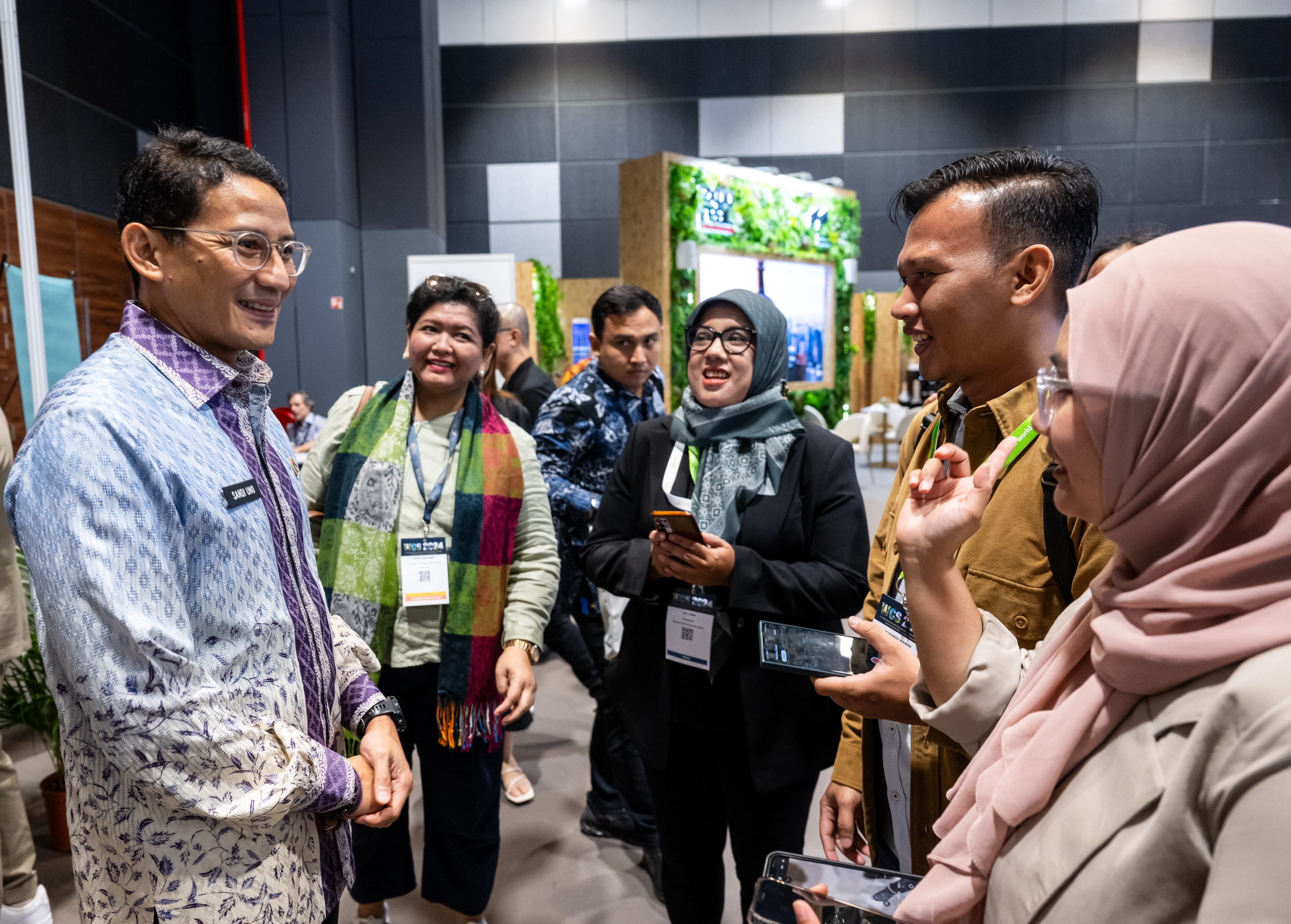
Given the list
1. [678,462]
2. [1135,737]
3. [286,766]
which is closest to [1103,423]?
[1135,737]

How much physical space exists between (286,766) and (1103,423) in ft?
3.52

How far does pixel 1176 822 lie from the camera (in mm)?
639

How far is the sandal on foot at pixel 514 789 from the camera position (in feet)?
10.3

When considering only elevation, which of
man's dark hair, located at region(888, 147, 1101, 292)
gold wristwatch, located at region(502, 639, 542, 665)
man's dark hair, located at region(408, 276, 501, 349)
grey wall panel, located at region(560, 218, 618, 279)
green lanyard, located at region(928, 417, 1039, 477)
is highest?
grey wall panel, located at region(560, 218, 618, 279)

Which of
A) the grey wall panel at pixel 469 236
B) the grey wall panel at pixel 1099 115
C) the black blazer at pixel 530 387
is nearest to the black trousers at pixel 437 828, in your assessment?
the black blazer at pixel 530 387

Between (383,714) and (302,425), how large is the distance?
17.4ft

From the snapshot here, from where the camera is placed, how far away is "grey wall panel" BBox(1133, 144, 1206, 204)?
11.6 meters

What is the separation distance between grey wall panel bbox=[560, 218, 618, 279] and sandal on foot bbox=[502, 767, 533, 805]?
972 centimetres

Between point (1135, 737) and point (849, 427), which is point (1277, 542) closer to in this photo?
point (1135, 737)

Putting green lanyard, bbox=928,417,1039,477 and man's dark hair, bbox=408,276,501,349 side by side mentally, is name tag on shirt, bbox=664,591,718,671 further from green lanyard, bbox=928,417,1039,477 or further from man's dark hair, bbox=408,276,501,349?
man's dark hair, bbox=408,276,501,349

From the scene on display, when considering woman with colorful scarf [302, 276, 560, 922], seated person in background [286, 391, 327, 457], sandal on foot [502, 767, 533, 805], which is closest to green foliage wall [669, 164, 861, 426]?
seated person in background [286, 391, 327, 457]

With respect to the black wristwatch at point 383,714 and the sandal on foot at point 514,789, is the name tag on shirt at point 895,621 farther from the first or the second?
the sandal on foot at point 514,789

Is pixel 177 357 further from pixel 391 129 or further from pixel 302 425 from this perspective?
pixel 391 129

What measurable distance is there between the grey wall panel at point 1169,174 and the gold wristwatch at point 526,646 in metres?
12.8
